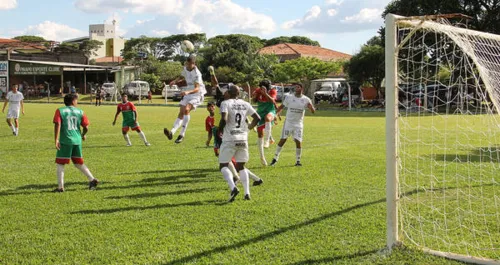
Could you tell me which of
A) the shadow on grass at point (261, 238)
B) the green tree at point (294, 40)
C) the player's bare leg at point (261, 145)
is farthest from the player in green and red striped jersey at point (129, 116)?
the green tree at point (294, 40)

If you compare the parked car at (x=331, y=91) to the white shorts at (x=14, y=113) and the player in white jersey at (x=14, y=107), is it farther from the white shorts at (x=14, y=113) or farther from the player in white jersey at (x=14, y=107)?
the white shorts at (x=14, y=113)

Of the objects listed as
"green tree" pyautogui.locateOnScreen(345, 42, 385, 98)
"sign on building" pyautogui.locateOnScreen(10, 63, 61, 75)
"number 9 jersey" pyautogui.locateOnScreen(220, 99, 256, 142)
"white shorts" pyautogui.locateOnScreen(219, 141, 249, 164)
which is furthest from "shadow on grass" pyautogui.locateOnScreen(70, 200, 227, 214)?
"sign on building" pyautogui.locateOnScreen(10, 63, 61, 75)

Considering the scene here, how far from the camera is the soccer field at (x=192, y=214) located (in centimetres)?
564

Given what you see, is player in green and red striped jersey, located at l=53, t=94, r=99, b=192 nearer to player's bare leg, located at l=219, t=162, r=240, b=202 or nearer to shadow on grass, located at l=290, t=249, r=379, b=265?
player's bare leg, located at l=219, t=162, r=240, b=202

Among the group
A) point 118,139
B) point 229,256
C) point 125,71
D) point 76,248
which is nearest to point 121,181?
point 76,248

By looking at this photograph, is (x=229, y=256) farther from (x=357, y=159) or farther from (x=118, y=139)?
(x=118, y=139)

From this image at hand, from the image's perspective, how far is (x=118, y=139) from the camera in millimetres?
18500

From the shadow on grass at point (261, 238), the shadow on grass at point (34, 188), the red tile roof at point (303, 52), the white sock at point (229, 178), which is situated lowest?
the shadow on grass at point (261, 238)

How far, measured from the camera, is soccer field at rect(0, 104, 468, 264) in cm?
564

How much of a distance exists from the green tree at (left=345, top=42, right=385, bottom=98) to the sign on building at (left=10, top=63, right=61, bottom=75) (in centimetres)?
3391

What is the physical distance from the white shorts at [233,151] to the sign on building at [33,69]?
55165 millimetres

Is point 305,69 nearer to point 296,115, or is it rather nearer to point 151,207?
point 296,115

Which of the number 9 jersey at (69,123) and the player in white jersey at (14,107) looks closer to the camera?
the number 9 jersey at (69,123)

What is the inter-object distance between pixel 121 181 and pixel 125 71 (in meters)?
60.4
